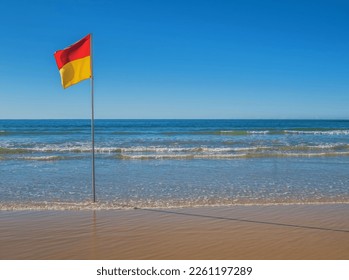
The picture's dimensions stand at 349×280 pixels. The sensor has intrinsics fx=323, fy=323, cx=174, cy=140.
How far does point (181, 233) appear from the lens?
19.8 feet

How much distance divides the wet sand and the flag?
3292 millimetres

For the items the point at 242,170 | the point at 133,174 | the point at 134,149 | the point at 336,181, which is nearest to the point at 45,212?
the point at 133,174

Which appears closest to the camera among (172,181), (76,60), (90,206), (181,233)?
(181,233)

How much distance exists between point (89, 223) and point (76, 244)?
4.01 feet

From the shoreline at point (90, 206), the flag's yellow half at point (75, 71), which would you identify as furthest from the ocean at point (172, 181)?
the flag's yellow half at point (75, 71)

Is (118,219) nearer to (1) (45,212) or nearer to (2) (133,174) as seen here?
(1) (45,212)

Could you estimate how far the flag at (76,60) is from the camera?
7.91 m

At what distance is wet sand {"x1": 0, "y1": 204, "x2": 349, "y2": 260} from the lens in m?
5.10

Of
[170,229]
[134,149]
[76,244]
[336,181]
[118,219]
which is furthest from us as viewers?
[134,149]

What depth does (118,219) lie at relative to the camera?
7.00 meters

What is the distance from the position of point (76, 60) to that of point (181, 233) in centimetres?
487

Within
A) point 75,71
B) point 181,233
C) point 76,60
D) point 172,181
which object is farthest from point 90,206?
point 172,181

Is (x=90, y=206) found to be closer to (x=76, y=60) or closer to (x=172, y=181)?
(x=76, y=60)

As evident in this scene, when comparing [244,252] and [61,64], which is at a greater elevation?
[61,64]
